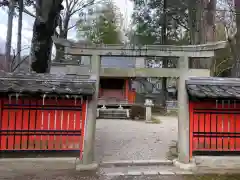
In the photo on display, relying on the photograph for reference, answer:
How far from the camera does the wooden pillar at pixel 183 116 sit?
5.46m

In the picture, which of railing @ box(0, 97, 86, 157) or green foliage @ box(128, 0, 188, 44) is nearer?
railing @ box(0, 97, 86, 157)

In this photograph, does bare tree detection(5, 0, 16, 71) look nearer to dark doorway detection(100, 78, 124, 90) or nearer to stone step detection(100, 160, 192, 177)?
stone step detection(100, 160, 192, 177)

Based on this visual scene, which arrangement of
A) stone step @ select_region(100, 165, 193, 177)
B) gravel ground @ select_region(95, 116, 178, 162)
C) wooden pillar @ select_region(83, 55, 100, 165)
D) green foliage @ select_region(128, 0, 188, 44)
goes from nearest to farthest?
stone step @ select_region(100, 165, 193, 177) < wooden pillar @ select_region(83, 55, 100, 165) < gravel ground @ select_region(95, 116, 178, 162) < green foliage @ select_region(128, 0, 188, 44)

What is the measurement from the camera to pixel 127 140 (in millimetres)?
8625

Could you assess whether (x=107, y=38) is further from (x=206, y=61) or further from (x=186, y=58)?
(x=186, y=58)

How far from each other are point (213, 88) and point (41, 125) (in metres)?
4.29

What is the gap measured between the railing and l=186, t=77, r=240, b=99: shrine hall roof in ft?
8.87

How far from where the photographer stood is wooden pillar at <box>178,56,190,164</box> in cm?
546

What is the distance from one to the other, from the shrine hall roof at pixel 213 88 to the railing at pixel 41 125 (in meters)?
2.70

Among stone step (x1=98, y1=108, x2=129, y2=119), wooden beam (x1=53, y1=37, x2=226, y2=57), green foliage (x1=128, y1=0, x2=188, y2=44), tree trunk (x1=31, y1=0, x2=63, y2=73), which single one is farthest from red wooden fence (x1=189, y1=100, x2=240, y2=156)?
green foliage (x1=128, y1=0, x2=188, y2=44)

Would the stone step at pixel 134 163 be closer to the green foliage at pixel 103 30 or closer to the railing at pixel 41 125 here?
the railing at pixel 41 125

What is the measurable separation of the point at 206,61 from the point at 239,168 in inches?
277

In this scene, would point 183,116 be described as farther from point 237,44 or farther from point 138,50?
point 237,44

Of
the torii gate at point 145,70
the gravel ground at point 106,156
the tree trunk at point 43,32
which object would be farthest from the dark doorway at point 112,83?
the torii gate at point 145,70
